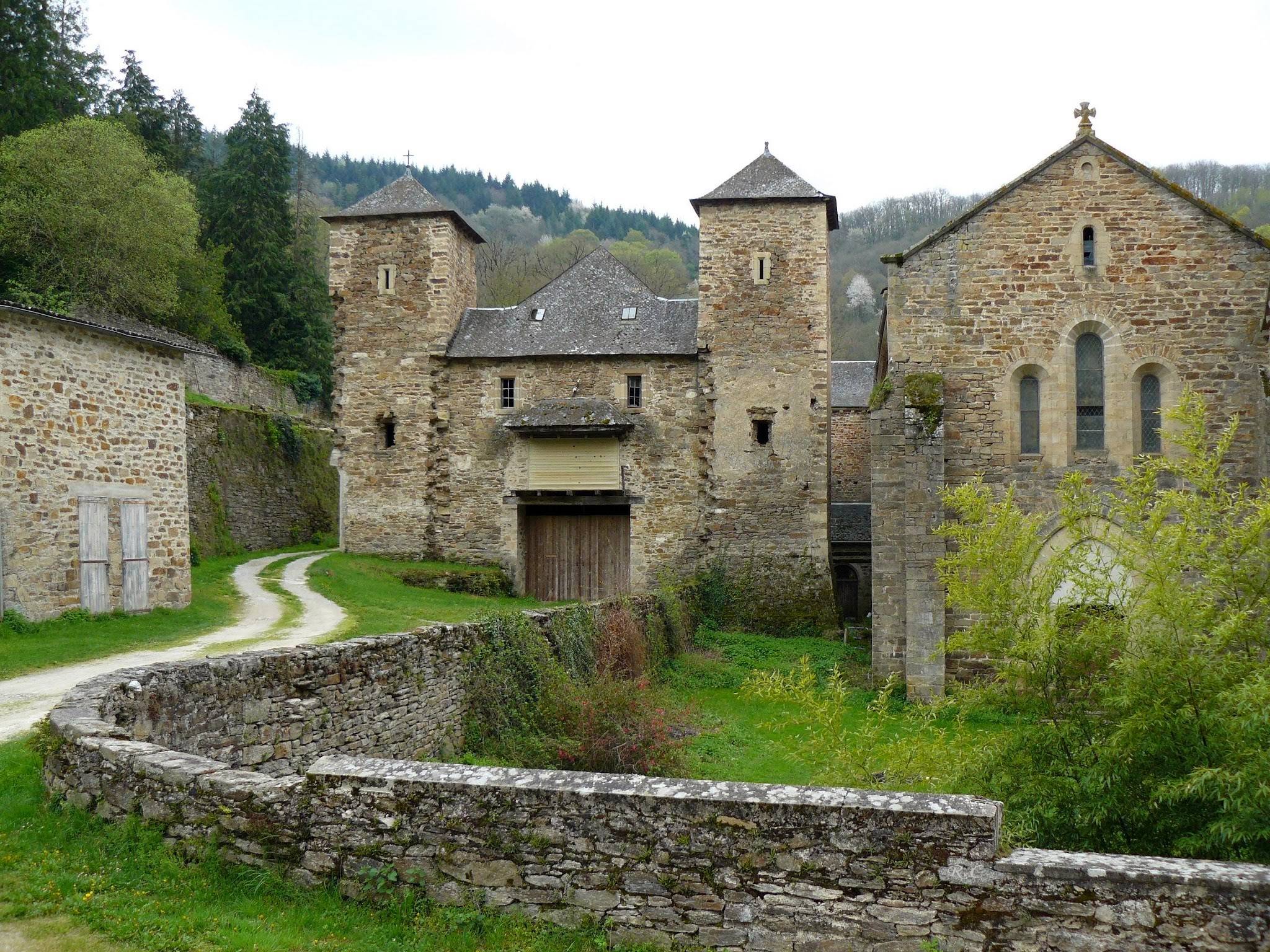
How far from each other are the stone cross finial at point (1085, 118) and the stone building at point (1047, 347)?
33mm

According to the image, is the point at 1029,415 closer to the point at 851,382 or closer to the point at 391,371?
the point at 391,371

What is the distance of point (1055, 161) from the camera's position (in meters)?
16.6

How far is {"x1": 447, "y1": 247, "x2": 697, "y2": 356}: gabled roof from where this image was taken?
85.0ft

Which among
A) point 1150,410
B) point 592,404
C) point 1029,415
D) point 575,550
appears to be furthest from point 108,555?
point 1150,410

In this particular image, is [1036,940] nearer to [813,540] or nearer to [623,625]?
[623,625]

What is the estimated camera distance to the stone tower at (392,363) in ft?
85.9

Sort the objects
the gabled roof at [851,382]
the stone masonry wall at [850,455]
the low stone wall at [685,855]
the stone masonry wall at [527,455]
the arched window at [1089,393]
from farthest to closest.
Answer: the gabled roof at [851,382], the stone masonry wall at [850,455], the stone masonry wall at [527,455], the arched window at [1089,393], the low stone wall at [685,855]

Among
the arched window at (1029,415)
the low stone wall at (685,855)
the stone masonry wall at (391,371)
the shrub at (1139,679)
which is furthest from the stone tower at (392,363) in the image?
the shrub at (1139,679)

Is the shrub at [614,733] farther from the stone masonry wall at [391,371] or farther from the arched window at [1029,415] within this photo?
the stone masonry wall at [391,371]

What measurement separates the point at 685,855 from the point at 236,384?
36.0m

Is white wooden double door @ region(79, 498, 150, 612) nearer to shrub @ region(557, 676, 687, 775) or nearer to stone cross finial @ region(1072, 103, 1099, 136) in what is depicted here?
shrub @ region(557, 676, 687, 775)

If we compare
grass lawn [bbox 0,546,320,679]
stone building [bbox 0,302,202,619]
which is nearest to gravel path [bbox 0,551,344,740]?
grass lawn [bbox 0,546,320,679]

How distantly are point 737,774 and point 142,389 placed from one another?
12.6 m

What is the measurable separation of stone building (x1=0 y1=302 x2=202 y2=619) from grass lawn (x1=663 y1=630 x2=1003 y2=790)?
968cm
